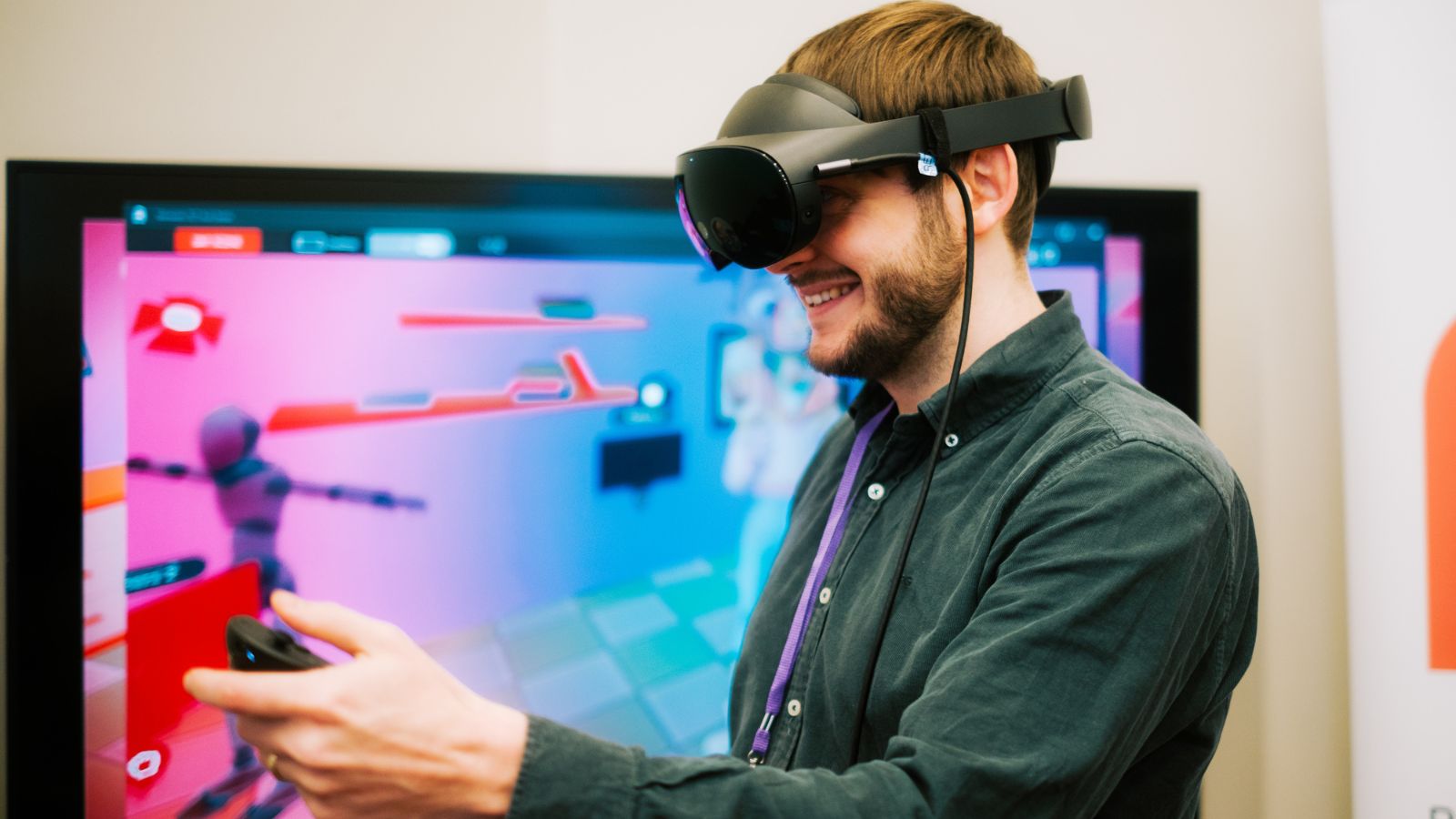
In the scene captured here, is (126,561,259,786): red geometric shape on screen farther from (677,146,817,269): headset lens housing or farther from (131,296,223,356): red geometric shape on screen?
(677,146,817,269): headset lens housing

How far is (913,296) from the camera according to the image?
39.3 inches

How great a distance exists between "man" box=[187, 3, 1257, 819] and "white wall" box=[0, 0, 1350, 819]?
78 centimetres

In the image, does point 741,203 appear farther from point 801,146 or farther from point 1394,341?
point 1394,341

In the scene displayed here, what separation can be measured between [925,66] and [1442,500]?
1.26m

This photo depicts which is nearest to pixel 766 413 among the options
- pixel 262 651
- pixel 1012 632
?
pixel 1012 632

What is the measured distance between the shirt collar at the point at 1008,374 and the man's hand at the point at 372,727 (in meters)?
0.58

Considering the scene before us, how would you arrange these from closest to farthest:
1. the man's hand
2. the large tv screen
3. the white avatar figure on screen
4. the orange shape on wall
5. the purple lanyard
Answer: the man's hand → the purple lanyard → the large tv screen → the orange shape on wall → the white avatar figure on screen

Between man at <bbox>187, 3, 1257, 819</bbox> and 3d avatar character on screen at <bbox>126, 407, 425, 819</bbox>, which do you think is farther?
3d avatar character on screen at <bbox>126, 407, 425, 819</bbox>

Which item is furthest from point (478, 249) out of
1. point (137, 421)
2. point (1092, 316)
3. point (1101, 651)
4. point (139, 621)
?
point (1101, 651)

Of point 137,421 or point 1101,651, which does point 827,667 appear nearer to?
point 1101,651

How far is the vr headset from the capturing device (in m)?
0.94

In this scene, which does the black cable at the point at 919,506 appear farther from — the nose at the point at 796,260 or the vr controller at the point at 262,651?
the vr controller at the point at 262,651

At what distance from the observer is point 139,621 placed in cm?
152

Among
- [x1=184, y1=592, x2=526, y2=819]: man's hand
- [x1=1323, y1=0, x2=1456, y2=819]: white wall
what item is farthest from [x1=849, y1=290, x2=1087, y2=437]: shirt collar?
[x1=1323, y1=0, x2=1456, y2=819]: white wall
